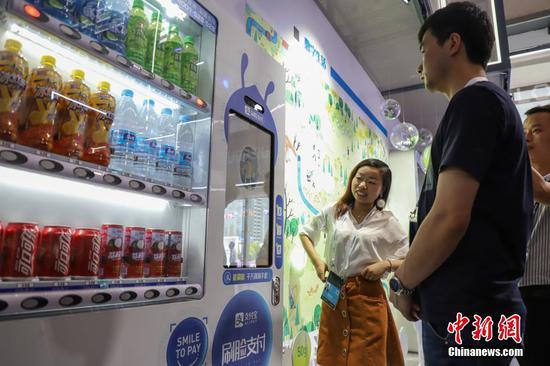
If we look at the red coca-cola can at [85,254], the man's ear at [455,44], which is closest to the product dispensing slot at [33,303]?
the red coca-cola can at [85,254]

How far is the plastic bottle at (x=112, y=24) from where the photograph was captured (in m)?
1.33

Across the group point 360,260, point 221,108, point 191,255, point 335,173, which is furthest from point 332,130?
point 191,255

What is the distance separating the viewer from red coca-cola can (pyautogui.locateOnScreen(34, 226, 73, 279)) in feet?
3.66

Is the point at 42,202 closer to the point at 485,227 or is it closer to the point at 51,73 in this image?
the point at 51,73

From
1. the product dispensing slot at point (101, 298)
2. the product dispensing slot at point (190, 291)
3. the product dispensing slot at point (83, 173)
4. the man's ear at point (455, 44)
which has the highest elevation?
the man's ear at point (455, 44)

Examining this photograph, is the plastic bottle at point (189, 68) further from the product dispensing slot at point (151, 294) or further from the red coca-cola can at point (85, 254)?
the product dispensing slot at point (151, 294)

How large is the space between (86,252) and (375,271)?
5.72 ft

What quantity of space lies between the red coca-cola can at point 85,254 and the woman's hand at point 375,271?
167 cm

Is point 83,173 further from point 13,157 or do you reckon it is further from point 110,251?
point 110,251

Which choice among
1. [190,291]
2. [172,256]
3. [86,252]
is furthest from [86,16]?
[190,291]

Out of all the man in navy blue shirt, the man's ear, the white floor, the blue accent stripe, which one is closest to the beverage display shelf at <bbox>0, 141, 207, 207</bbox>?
the man in navy blue shirt

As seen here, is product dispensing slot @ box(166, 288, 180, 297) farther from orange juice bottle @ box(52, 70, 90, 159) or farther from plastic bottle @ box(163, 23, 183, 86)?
plastic bottle @ box(163, 23, 183, 86)

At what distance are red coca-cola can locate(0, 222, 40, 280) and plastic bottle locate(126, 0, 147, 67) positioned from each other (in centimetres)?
72

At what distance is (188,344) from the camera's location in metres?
1.34
